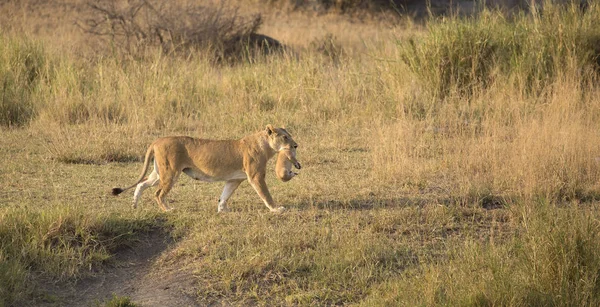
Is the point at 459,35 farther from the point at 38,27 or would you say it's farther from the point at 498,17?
the point at 38,27

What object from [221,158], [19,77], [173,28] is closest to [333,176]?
[221,158]

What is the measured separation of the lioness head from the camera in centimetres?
678

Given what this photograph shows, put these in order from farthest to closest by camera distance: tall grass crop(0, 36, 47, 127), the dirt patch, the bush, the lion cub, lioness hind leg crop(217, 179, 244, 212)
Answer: the bush, tall grass crop(0, 36, 47, 127), lioness hind leg crop(217, 179, 244, 212), the lion cub, the dirt patch

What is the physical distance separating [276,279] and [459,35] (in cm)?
709

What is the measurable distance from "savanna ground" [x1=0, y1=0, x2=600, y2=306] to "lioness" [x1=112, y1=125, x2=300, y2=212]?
300 mm

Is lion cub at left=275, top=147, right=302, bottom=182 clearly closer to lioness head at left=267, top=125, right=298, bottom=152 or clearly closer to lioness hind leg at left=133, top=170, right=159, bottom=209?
lioness head at left=267, top=125, right=298, bottom=152

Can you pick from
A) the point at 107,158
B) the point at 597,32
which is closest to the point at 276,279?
the point at 107,158

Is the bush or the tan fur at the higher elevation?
the tan fur

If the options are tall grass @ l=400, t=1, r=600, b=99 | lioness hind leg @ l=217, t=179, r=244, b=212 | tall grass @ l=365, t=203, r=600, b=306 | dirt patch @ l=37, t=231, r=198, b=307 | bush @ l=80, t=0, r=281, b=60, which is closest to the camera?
tall grass @ l=365, t=203, r=600, b=306

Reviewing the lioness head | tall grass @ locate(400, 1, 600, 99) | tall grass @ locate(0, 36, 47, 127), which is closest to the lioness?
the lioness head

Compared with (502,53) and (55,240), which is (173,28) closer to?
(502,53)

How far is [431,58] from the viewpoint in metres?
12.0

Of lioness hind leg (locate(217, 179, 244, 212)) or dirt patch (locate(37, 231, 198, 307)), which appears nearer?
dirt patch (locate(37, 231, 198, 307))

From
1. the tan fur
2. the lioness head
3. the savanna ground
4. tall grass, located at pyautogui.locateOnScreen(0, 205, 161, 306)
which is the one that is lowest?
the savanna ground
